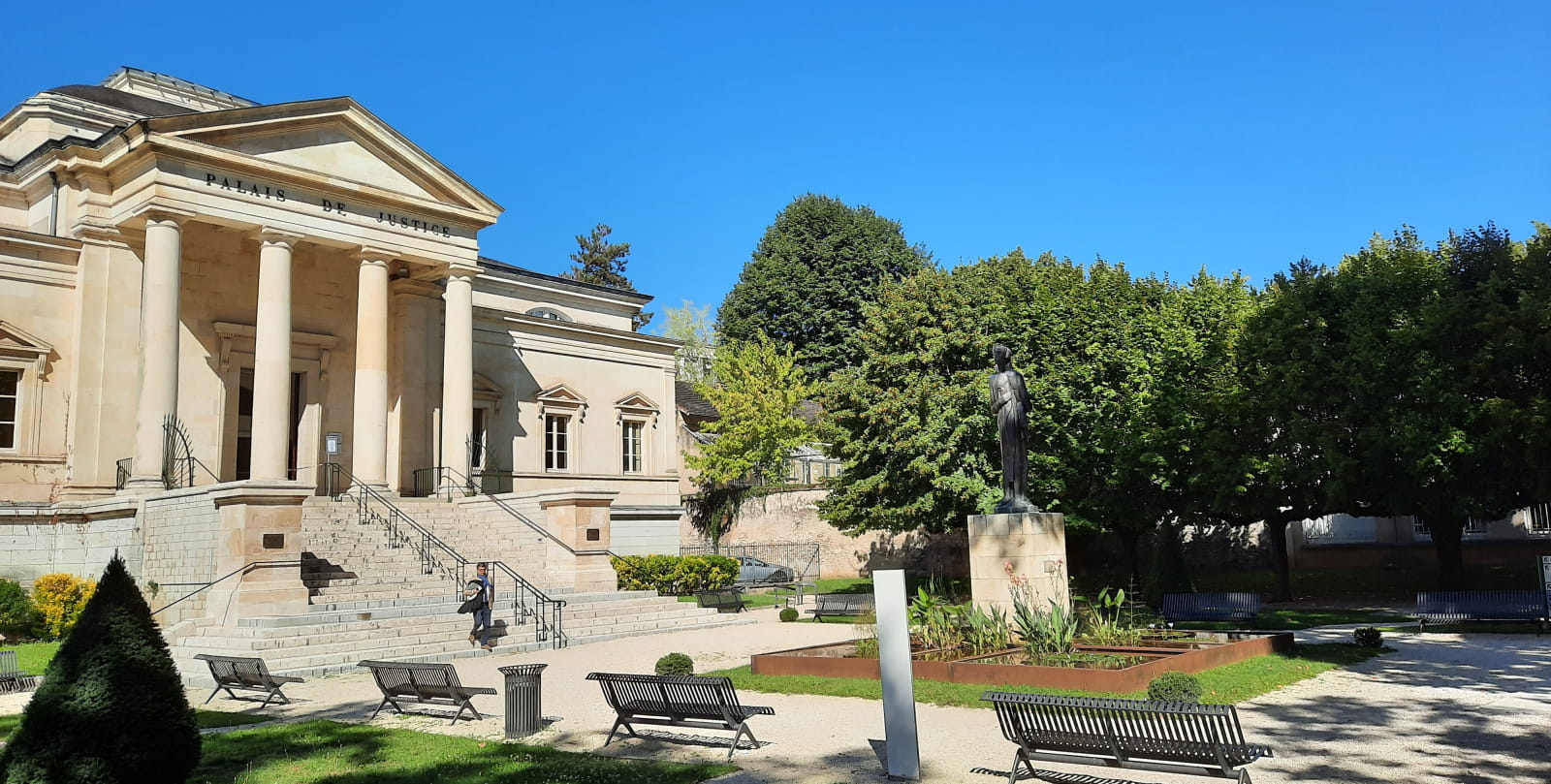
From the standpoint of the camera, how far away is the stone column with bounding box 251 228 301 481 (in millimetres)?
26172

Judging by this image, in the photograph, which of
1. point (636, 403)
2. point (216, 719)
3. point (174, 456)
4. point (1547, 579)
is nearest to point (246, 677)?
point (216, 719)

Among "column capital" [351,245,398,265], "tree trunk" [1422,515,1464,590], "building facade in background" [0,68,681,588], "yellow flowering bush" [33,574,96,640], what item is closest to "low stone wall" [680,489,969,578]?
"building facade in background" [0,68,681,588]

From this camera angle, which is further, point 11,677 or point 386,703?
point 11,677

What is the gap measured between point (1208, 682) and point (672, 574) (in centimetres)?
2037

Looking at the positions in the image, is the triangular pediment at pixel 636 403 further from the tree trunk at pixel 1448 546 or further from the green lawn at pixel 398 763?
the green lawn at pixel 398 763

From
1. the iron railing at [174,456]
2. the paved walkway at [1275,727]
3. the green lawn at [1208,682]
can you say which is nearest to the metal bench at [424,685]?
the paved walkway at [1275,727]

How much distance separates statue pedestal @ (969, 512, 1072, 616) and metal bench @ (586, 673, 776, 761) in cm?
596

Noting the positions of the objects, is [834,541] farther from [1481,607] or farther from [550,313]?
[1481,607]

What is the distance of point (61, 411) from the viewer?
2636cm

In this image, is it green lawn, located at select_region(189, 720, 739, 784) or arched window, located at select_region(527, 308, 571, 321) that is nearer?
green lawn, located at select_region(189, 720, 739, 784)

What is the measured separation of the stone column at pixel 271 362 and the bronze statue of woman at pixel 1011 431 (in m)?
18.2

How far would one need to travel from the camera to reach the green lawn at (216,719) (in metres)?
13.0

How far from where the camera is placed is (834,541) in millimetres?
43406

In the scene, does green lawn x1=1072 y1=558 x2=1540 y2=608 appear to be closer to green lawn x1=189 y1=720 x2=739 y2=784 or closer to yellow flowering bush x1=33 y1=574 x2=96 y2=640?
green lawn x1=189 y1=720 x2=739 y2=784
